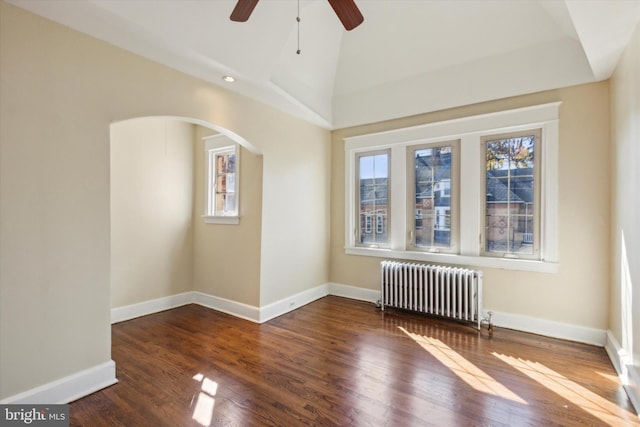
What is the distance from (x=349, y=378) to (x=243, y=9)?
2822mm

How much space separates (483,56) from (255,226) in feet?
11.1

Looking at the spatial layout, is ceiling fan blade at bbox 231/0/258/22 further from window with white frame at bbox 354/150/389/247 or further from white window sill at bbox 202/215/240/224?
window with white frame at bbox 354/150/389/247

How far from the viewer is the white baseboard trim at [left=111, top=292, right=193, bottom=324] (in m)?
3.62

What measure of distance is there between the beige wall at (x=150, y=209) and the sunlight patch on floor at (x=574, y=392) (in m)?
4.11

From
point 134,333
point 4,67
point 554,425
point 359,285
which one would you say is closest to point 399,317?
point 359,285

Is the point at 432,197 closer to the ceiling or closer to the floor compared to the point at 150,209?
closer to the ceiling

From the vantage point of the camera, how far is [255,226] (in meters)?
3.72

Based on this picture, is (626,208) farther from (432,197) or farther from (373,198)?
(373,198)

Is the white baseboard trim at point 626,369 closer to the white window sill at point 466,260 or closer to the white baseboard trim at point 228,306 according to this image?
the white window sill at point 466,260

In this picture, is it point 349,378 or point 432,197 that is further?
point 432,197

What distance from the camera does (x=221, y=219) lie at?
4.09 metres

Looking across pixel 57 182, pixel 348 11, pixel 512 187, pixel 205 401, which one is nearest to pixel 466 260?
pixel 512 187

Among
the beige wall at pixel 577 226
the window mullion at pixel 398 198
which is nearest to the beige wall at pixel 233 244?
the window mullion at pixel 398 198

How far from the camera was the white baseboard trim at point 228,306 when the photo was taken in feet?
12.0
